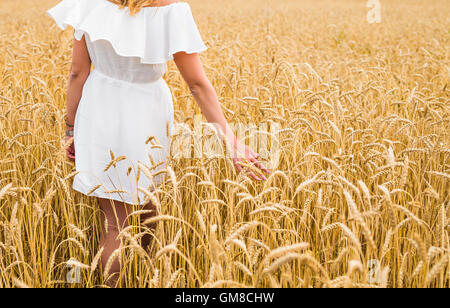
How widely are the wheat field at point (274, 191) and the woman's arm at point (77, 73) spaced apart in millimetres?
113

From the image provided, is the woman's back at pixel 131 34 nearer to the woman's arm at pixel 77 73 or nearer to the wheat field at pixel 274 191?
the woman's arm at pixel 77 73

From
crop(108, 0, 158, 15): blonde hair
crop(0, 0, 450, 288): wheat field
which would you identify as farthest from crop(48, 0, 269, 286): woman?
crop(0, 0, 450, 288): wheat field

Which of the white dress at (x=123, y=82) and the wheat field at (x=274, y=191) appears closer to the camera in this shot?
the wheat field at (x=274, y=191)

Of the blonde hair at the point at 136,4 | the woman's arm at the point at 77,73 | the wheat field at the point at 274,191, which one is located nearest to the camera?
the wheat field at the point at 274,191

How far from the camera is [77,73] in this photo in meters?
1.81

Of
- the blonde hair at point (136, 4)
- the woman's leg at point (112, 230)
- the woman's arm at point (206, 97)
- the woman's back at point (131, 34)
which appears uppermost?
the blonde hair at point (136, 4)

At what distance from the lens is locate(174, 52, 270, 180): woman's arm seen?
5.41ft

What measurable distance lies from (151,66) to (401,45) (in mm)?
6317

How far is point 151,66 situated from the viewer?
1751 millimetres

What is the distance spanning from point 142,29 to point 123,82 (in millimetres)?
242

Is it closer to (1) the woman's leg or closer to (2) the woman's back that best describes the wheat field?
(1) the woman's leg

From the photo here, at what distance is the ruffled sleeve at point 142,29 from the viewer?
1.62 metres

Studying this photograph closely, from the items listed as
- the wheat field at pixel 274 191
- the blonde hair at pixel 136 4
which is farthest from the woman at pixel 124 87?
the wheat field at pixel 274 191
